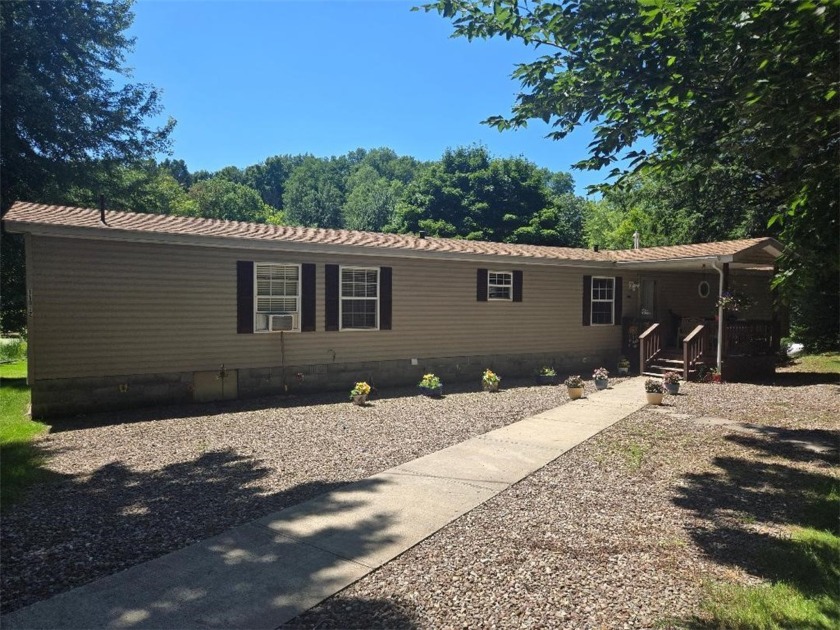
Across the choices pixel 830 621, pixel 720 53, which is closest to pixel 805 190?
pixel 720 53

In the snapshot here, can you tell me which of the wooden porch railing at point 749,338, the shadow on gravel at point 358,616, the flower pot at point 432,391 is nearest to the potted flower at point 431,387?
the flower pot at point 432,391

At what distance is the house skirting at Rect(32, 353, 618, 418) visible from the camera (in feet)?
27.0

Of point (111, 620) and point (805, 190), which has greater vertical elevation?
Answer: point (805, 190)

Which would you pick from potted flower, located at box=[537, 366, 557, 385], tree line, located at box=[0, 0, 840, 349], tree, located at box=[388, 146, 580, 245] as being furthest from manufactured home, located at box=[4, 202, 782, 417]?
tree, located at box=[388, 146, 580, 245]

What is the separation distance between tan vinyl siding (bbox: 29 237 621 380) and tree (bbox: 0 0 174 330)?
302 inches

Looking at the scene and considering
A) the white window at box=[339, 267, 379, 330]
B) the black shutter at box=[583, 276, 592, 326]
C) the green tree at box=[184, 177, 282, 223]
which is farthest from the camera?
the green tree at box=[184, 177, 282, 223]

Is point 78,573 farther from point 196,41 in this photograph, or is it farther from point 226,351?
point 196,41

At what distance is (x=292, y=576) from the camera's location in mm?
3305

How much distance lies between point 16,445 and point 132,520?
3639 mm

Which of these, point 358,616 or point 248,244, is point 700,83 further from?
point 248,244

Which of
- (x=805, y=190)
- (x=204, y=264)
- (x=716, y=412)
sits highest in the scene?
(x=805, y=190)

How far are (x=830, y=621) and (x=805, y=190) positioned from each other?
4.76m

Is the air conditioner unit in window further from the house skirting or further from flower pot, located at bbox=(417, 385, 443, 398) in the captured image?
flower pot, located at bbox=(417, 385, 443, 398)

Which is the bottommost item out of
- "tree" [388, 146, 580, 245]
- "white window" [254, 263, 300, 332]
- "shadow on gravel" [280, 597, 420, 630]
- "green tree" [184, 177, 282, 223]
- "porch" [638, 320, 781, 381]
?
"shadow on gravel" [280, 597, 420, 630]
